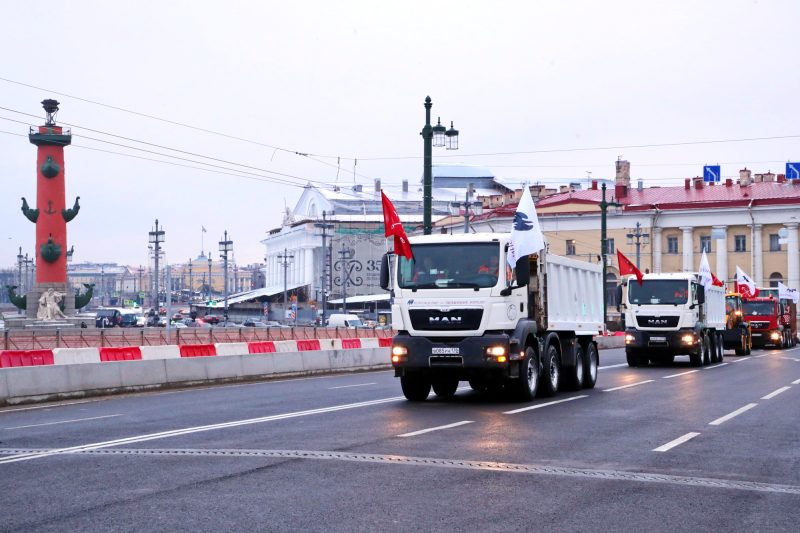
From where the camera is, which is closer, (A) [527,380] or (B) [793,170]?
(A) [527,380]

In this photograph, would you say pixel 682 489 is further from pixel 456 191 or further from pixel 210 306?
pixel 456 191

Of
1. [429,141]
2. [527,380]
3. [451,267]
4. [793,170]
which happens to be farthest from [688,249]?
[451,267]

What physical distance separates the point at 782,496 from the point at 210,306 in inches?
A: 4698

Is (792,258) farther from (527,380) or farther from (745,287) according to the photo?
(527,380)

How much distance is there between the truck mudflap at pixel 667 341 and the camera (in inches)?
1304

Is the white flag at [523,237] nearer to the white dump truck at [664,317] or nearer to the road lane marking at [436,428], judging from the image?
the road lane marking at [436,428]

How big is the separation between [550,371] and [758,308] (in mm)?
35644

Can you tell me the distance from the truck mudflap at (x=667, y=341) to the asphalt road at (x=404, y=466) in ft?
47.9

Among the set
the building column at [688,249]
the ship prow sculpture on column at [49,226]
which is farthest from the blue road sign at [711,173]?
the ship prow sculpture on column at [49,226]

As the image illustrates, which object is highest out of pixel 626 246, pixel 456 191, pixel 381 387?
pixel 456 191

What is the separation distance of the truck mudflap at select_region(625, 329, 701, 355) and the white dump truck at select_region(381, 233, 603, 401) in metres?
14.5

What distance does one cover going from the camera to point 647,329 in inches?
1319

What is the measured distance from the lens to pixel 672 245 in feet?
318

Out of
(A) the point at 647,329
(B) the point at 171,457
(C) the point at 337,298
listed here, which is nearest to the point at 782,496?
(B) the point at 171,457
